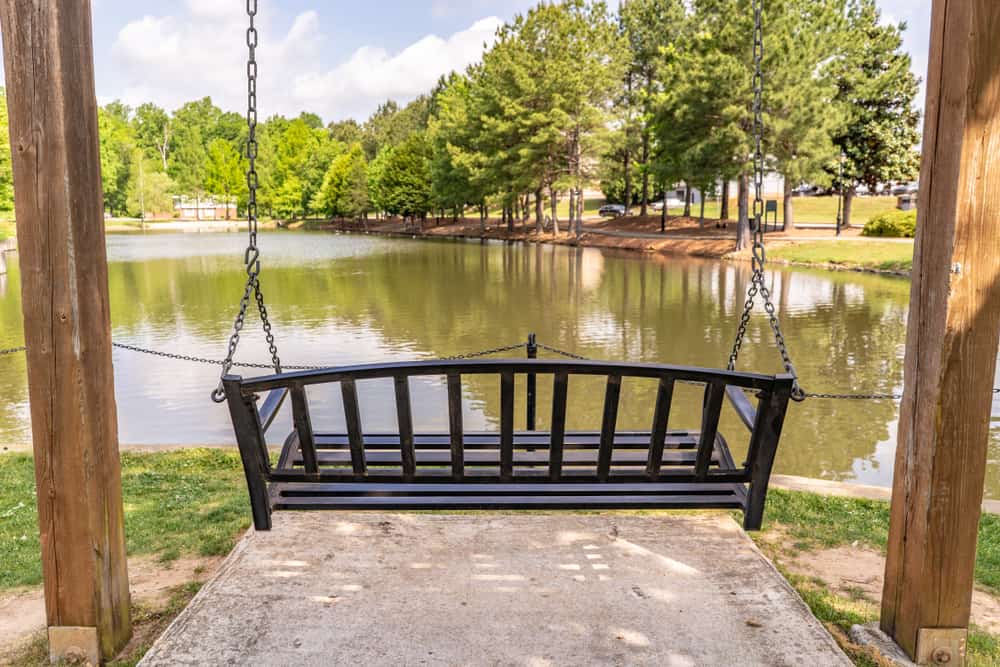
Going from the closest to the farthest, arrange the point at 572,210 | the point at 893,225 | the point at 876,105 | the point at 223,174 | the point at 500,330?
the point at 500,330 < the point at 893,225 < the point at 876,105 < the point at 572,210 < the point at 223,174

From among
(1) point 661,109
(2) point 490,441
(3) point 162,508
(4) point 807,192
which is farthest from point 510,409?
(4) point 807,192

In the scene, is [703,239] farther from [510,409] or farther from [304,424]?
[304,424]

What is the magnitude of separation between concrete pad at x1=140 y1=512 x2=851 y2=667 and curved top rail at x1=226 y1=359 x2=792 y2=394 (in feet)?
3.23

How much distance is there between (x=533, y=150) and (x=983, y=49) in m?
39.3

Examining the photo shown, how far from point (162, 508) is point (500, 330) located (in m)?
10.3

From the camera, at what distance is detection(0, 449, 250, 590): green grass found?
449cm

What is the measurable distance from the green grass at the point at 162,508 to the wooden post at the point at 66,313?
105 centimetres

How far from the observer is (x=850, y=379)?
11.2 meters

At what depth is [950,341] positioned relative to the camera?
3.13 meters

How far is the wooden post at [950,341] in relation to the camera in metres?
3.01

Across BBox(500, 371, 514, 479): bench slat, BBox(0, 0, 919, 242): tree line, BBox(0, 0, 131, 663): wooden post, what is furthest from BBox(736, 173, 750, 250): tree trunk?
BBox(0, 0, 131, 663): wooden post

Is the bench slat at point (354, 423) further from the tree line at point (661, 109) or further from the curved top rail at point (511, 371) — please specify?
the tree line at point (661, 109)

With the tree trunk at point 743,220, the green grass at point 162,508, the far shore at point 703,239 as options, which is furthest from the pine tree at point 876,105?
the green grass at point 162,508

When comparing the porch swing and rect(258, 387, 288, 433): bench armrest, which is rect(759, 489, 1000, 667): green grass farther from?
rect(258, 387, 288, 433): bench armrest
